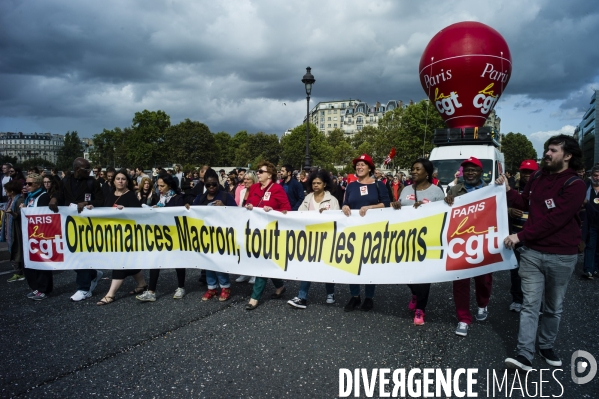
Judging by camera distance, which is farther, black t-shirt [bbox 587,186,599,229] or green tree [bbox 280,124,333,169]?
green tree [bbox 280,124,333,169]

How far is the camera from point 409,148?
56438 mm

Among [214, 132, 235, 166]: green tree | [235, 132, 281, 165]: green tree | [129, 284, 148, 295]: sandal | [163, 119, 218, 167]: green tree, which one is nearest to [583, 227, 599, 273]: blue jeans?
[129, 284, 148, 295]: sandal

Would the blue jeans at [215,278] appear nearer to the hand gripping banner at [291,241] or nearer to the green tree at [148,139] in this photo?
the hand gripping banner at [291,241]

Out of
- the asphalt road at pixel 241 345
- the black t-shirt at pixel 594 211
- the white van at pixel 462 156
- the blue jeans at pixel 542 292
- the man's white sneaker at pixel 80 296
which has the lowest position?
the asphalt road at pixel 241 345

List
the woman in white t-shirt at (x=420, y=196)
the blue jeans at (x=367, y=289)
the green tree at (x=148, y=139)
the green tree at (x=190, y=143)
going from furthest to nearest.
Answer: the green tree at (x=148, y=139), the green tree at (x=190, y=143), the blue jeans at (x=367, y=289), the woman in white t-shirt at (x=420, y=196)

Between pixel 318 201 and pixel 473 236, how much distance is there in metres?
2.04

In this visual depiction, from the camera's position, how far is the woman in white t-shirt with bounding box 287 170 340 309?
18.0 ft

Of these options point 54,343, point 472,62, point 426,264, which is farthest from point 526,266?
point 472,62

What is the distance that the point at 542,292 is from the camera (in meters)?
3.83

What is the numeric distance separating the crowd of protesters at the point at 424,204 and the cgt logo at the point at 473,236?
205 mm

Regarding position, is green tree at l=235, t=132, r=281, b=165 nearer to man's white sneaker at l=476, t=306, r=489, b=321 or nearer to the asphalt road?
the asphalt road

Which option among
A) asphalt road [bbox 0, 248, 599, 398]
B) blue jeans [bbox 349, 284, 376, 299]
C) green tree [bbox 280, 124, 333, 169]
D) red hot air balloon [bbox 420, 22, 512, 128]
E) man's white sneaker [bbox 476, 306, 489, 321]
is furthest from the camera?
green tree [bbox 280, 124, 333, 169]

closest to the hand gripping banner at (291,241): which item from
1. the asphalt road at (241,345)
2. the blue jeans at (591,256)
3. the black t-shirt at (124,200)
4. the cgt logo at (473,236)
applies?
the cgt logo at (473,236)

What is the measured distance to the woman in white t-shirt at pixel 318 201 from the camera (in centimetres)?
548
